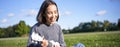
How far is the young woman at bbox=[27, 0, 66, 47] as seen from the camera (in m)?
3.66

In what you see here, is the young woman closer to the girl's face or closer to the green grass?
the girl's face

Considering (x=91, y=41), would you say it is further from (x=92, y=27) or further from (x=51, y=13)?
(x=92, y=27)

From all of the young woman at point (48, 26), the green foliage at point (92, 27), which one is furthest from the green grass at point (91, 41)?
the green foliage at point (92, 27)

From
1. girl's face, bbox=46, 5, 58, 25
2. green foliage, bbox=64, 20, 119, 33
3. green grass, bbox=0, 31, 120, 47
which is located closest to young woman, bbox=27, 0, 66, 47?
girl's face, bbox=46, 5, 58, 25

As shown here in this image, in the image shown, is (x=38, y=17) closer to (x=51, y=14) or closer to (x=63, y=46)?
(x=51, y=14)

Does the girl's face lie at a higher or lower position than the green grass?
higher

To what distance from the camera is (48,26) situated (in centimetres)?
387

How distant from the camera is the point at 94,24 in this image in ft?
194

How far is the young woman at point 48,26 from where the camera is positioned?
366 cm

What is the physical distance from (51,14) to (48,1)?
20 centimetres

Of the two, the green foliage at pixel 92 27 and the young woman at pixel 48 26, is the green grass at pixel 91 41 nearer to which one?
the young woman at pixel 48 26

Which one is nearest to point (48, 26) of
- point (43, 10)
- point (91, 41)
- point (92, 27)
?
point (43, 10)

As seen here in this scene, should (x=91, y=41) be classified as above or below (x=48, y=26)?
below

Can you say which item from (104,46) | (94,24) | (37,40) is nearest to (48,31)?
(37,40)
